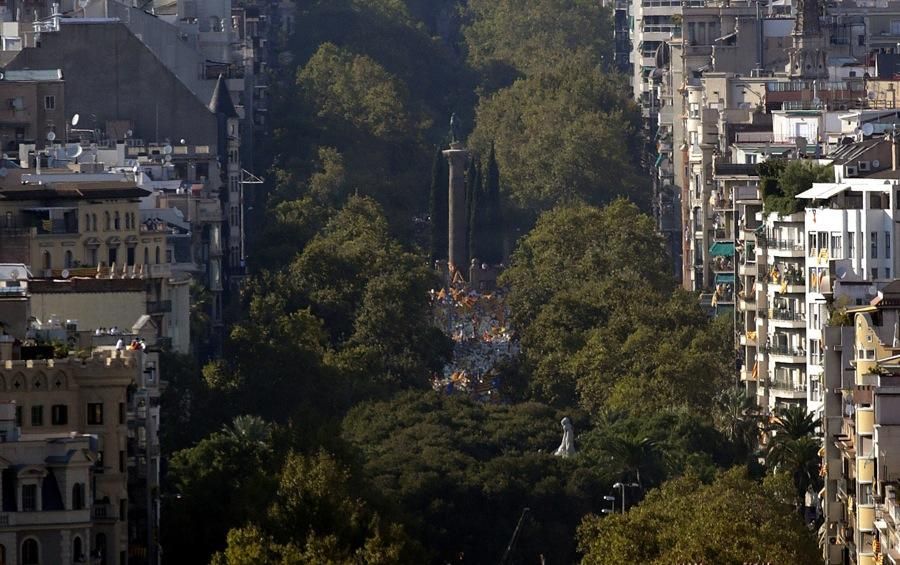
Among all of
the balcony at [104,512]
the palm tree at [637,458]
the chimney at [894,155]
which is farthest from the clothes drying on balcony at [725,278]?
the balcony at [104,512]

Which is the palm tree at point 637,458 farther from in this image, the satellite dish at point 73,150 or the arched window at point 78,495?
the arched window at point 78,495

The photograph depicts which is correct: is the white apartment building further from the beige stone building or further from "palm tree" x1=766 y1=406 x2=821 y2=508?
the beige stone building

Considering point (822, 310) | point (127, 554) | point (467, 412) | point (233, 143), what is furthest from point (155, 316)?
point (233, 143)

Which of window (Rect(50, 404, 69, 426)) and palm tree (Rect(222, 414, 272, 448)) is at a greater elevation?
window (Rect(50, 404, 69, 426))

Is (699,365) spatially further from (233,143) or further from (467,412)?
(233,143)

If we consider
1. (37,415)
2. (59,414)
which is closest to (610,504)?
(59,414)

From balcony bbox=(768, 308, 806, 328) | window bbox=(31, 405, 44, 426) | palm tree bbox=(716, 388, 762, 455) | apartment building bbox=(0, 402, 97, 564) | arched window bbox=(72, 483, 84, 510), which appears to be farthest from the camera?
palm tree bbox=(716, 388, 762, 455)

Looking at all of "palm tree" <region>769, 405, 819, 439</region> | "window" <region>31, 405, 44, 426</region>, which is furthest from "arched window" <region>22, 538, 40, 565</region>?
"palm tree" <region>769, 405, 819, 439</region>

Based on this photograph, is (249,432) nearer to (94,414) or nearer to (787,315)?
(94,414)
